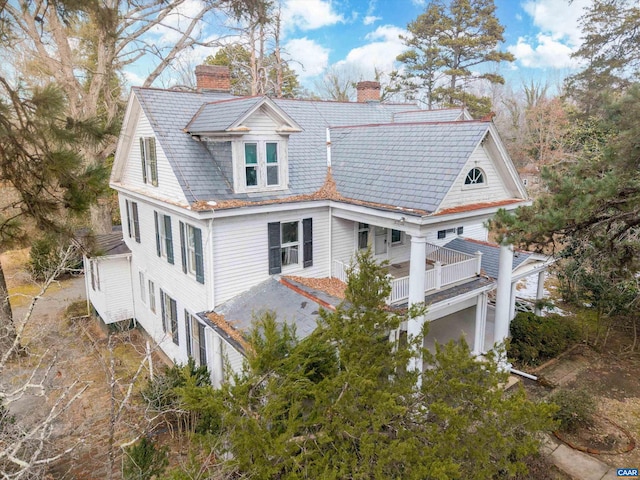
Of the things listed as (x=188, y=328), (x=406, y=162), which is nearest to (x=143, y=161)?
(x=188, y=328)

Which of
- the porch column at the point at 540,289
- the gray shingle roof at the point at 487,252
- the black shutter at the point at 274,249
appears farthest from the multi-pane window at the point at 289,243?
the porch column at the point at 540,289

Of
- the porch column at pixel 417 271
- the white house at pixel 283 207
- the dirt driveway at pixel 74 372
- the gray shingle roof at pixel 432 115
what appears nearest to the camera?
the dirt driveway at pixel 74 372

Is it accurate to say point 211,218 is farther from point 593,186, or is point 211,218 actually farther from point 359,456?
point 593,186

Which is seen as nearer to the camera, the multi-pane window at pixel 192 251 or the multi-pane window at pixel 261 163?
the multi-pane window at pixel 192 251

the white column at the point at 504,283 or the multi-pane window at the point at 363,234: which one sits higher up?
the multi-pane window at the point at 363,234

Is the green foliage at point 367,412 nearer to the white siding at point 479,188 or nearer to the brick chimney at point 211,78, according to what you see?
the white siding at point 479,188

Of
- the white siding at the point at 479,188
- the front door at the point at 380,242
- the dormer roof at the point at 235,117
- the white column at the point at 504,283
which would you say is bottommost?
the white column at the point at 504,283

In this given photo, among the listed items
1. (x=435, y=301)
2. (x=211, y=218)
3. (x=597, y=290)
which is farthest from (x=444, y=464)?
(x=597, y=290)
